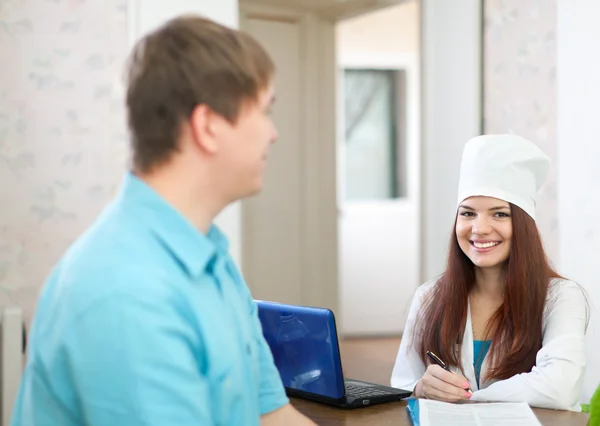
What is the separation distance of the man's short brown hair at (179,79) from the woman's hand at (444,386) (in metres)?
0.95

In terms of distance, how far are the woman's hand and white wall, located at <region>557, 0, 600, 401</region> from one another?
5.09 feet

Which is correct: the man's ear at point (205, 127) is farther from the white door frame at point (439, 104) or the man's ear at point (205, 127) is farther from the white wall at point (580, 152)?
the white door frame at point (439, 104)

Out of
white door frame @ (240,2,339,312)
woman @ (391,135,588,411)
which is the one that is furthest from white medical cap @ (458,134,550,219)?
white door frame @ (240,2,339,312)

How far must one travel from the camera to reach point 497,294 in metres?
2.15

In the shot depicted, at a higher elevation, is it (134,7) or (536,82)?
(134,7)

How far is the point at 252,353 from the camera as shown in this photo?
3.59 ft

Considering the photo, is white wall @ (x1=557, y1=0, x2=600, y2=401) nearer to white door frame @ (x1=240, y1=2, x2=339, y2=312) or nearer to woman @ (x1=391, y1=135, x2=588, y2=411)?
woman @ (x1=391, y1=135, x2=588, y2=411)

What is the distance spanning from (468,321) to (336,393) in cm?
65

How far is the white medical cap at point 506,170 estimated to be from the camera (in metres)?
2.04

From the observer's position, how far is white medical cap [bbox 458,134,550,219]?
2.04 meters

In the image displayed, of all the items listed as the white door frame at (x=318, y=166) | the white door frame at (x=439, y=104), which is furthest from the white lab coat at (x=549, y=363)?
the white door frame at (x=318, y=166)

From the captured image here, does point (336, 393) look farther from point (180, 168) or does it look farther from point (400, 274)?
point (400, 274)

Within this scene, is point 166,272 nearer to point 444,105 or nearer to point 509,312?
point 509,312

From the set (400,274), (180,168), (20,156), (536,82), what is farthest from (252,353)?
(400,274)
